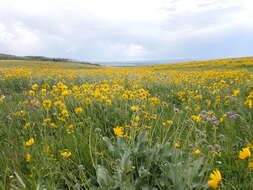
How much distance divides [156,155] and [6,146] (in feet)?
5.88

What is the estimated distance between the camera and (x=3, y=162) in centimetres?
190

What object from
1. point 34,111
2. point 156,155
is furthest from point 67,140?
point 34,111

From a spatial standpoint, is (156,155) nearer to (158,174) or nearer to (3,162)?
(158,174)

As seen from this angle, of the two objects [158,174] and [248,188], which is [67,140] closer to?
[158,174]

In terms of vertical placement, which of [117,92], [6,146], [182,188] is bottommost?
[6,146]

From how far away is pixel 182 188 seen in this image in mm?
1269

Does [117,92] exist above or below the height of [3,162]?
above

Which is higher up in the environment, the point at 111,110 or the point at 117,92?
the point at 117,92

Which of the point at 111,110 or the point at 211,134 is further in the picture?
the point at 111,110

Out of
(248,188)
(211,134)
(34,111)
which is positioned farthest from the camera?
(34,111)

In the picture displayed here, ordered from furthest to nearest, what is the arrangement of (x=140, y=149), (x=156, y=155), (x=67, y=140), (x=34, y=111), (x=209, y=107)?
1. (x=209, y=107)
2. (x=34, y=111)
3. (x=67, y=140)
4. (x=140, y=149)
5. (x=156, y=155)

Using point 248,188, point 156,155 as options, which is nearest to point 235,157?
point 248,188

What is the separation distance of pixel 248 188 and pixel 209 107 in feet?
7.37


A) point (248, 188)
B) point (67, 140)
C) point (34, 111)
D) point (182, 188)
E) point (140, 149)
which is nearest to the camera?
point (182, 188)
